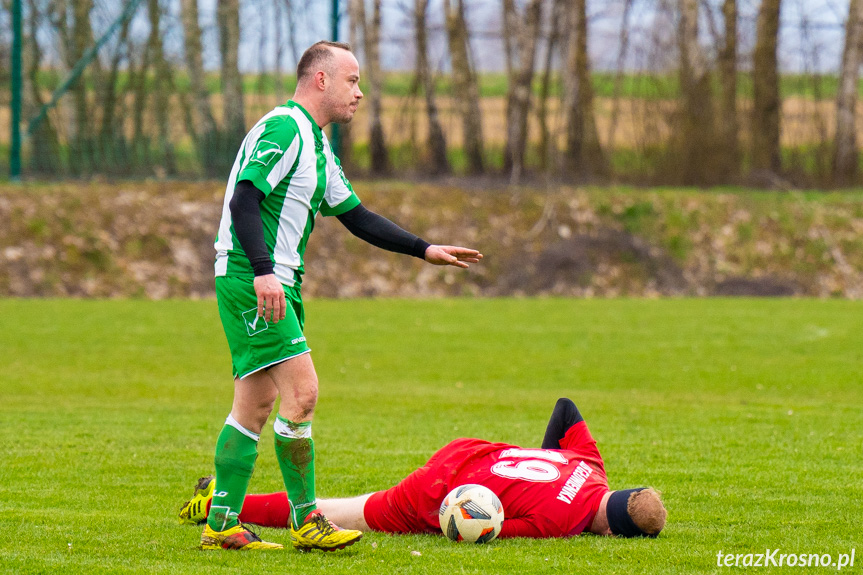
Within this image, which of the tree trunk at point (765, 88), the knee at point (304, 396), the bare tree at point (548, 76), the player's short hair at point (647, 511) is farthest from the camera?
the tree trunk at point (765, 88)

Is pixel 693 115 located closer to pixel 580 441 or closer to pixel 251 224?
pixel 580 441

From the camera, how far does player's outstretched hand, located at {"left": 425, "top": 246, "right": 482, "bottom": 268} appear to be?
5.54 meters

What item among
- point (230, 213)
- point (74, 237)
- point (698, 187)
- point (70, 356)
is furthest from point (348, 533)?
point (698, 187)

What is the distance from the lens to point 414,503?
5422 millimetres

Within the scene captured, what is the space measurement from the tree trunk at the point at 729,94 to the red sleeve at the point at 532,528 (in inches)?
954

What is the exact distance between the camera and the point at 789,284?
23.0 m

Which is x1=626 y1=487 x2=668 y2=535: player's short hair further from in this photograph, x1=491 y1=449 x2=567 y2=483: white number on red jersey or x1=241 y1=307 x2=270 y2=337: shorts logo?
x1=241 y1=307 x2=270 y2=337: shorts logo

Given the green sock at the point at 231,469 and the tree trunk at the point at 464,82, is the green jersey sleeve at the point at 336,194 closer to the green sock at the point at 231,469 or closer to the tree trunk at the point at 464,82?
the green sock at the point at 231,469

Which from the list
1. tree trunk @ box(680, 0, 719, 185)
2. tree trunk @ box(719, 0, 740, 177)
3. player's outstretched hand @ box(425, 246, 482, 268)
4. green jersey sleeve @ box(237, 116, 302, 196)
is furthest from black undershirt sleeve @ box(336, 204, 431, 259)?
tree trunk @ box(719, 0, 740, 177)

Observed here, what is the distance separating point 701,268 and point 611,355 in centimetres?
996

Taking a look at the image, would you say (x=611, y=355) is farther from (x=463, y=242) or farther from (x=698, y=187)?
(x=698, y=187)

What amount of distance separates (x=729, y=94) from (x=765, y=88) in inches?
46.1

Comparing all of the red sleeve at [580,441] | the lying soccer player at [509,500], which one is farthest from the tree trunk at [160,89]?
the red sleeve at [580,441]

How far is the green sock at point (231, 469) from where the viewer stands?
16.8ft
